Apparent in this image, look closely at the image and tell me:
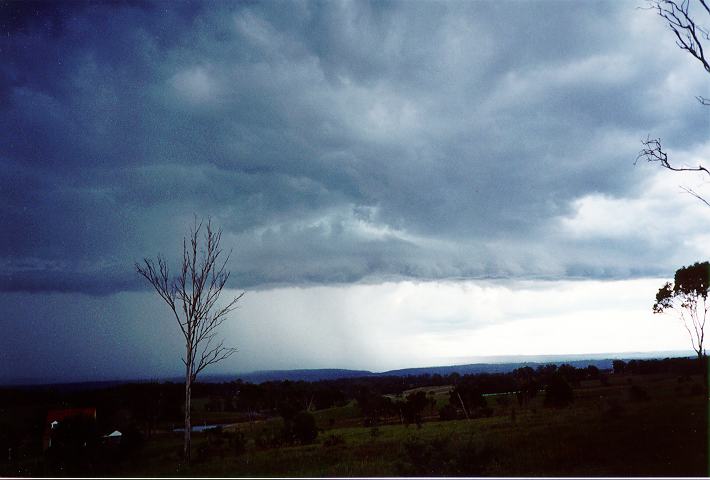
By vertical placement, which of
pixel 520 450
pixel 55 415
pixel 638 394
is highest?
pixel 55 415

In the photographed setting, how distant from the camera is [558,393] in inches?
846

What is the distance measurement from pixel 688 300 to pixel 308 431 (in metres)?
17.2

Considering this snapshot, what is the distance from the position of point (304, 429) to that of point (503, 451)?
9350 mm

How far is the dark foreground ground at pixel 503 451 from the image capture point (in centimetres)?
1112

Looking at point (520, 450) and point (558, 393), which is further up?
point (520, 450)

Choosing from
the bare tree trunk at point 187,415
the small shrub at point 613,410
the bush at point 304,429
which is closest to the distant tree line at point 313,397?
the bush at point 304,429

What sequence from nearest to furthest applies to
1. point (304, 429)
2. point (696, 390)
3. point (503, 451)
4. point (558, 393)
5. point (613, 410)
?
point (503, 451), point (613, 410), point (696, 390), point (304, 429), point (558, 393)

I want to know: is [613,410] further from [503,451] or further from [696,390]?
[503,451]

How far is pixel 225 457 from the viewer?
47.4 ft

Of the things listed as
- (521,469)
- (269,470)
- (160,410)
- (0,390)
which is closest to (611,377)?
(521,469)

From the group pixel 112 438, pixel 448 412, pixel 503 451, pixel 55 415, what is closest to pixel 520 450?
pixel 503 451

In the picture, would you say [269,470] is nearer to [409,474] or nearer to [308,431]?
[409,474]

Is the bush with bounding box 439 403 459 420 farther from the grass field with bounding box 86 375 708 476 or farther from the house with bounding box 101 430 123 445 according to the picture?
the house with bounding box 101 430 123 445

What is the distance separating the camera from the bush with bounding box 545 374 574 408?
70.0 feet
